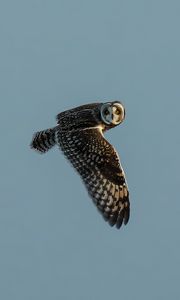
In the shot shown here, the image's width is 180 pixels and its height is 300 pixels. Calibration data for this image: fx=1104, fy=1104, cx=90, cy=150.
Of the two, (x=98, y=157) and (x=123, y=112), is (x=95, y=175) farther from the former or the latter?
(x=123, y=112)

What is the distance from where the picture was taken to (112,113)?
2023 centimetres

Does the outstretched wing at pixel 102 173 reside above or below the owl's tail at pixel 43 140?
below

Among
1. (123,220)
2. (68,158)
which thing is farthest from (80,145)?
(123,220)

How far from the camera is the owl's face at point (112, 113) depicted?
20188mm

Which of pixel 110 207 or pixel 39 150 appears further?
pixel 39 150

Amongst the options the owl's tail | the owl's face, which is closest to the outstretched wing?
the owl's face

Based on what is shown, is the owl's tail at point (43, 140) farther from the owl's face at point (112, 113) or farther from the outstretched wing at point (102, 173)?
the outstretched wing at point (102, 173)

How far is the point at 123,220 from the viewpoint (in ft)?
61.3

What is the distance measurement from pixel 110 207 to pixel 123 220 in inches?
12.3

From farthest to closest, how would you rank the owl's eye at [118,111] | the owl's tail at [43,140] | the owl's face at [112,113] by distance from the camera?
the owl's tail at [43,140], the owl's eye at [118,111], the owl's face at [112,113]

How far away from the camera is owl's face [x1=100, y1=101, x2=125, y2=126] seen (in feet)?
66.2

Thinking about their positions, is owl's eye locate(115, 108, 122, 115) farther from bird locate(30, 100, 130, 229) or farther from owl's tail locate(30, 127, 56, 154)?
owl's tail locate(30, 127, 56, 154)

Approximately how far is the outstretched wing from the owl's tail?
117 cm

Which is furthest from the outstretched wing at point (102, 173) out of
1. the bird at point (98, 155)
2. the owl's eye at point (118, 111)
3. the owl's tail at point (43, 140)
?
the owl's tail at point (43, 140)
